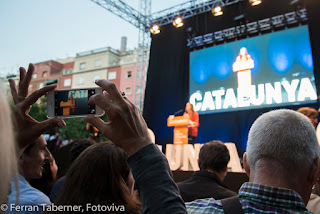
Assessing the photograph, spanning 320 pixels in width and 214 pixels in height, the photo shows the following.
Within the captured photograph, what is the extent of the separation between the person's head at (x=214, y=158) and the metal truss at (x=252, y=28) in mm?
7016

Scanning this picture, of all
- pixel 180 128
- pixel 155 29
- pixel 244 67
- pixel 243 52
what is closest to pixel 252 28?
pixel 243 52

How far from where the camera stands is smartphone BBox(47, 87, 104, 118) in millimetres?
1030

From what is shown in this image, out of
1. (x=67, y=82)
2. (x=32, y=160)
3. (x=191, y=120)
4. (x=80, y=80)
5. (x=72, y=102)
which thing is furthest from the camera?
(x=67, y=82)

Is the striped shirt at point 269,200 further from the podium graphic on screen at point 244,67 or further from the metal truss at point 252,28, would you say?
the metal truss at point 252,28

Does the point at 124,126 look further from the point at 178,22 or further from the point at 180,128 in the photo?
the point at 178,22

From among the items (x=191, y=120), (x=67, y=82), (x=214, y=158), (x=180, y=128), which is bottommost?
(x=214, y=158)

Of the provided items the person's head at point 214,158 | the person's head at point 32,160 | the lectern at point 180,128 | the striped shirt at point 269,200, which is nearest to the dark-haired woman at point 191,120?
the lectern at point 180,128

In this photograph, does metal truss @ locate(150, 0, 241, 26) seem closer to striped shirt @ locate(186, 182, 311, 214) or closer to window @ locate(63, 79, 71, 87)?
striped shirt @ locate(186, 182, 311, 214)

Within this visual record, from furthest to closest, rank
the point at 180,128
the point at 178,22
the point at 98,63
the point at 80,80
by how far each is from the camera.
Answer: the point at 80,80 → the point at 98,63 → the point at 178,22 → the point at 180,128

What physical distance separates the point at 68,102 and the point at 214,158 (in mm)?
1470

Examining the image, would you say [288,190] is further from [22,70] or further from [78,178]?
[22,70]

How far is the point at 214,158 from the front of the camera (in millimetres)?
2193

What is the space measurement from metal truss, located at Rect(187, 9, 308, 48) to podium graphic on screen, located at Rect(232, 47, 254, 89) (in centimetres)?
74

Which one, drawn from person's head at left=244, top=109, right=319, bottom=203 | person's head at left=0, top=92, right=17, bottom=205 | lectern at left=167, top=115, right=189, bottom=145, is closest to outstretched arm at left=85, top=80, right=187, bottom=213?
person's head at left=0, top=92, right=17, bottom=205
